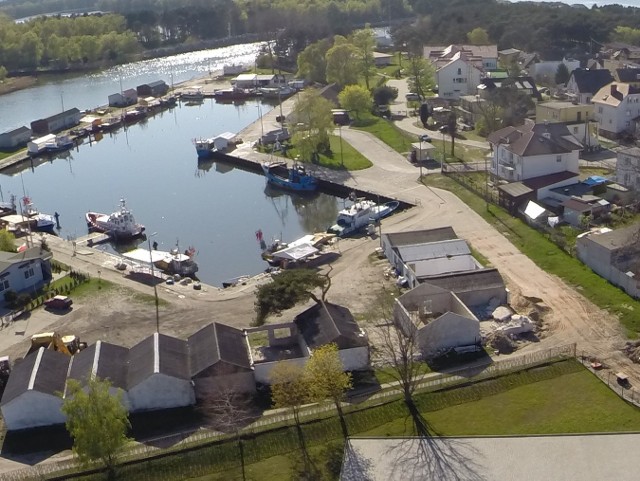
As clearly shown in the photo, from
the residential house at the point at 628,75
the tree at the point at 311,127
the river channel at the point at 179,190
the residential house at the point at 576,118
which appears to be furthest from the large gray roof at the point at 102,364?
the residential house at the point at 628,75

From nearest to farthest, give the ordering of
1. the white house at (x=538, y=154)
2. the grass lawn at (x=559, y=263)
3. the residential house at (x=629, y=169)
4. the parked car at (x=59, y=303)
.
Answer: the grass lawn at (x=559, y=263) → the parked car at (x=59, y=303) → the residential house at (x=629, y=169) → the white house at (x=538, y=154)

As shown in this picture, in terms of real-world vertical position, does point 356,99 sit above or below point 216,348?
above

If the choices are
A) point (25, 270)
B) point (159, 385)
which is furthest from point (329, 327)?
point (25, 270)

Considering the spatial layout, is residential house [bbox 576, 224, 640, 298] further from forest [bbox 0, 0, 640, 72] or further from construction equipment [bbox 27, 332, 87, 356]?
forest [bbox 0, 0, 640, 72]

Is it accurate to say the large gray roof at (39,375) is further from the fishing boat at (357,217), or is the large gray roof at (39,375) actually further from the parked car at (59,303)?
the fishing boat at (357,217)

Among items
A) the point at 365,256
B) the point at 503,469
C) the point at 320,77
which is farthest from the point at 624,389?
the point at 320,77

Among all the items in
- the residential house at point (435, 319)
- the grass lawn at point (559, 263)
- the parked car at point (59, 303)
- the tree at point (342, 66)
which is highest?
the tree at point (342, 66)

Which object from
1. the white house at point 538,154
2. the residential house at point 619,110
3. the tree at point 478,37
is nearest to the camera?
the white house at point 538,154

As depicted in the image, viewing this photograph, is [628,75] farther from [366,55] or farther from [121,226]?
[121,226]
